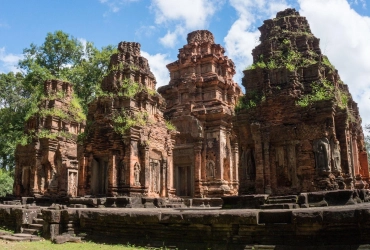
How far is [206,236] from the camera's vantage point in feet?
23.1

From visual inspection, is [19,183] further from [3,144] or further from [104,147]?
[3,144]

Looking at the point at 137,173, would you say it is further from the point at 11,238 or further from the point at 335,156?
the point at 335,156

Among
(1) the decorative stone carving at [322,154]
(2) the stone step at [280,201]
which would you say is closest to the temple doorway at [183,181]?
(1) the decorative stone carving at [322,154]

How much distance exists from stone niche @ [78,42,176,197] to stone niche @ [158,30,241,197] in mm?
2870

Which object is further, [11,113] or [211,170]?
[11,113]

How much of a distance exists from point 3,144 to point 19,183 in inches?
453

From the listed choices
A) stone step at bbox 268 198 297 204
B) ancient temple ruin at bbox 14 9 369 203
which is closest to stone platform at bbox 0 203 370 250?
stone step at bbox 268 198 297 204

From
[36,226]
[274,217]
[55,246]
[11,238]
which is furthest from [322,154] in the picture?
[11,238]

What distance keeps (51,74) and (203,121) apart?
15.9 m

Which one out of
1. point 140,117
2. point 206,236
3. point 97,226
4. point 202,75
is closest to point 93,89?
point 202,75

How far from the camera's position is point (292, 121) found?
38.1 feet

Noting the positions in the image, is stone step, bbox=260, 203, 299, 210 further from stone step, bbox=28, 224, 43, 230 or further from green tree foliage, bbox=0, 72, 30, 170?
green tree foliage, bbox=0, 72, 30, 170

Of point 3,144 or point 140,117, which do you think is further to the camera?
Result: point 3,144

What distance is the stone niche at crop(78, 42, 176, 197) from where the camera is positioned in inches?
618
